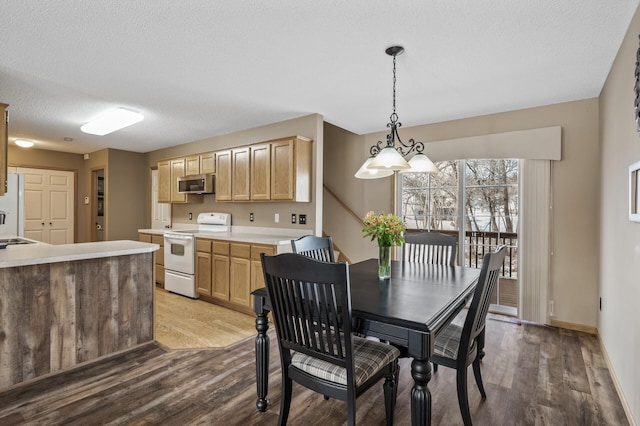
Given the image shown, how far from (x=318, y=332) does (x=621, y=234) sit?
2216 mm

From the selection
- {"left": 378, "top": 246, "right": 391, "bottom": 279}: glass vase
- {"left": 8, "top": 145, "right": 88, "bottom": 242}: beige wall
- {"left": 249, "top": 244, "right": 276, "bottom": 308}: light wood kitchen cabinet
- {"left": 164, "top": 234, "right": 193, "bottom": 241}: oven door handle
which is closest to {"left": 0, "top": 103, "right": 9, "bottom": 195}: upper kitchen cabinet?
{"left": 164, "top": 234, "right": 193, "bottom": 241}: oven door handle

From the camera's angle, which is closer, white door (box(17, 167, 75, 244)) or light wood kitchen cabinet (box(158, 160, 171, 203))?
light wood kitchen cabinet (box(158, 160, 171, 203))

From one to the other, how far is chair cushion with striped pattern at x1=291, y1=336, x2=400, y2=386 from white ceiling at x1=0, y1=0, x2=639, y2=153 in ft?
6.18

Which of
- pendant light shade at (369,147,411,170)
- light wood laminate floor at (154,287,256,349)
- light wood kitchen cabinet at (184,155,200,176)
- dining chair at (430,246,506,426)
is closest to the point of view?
dining chair at (430,246,506,426)

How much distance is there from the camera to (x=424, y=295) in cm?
180

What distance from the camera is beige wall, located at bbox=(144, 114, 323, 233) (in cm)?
397

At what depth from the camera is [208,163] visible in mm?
5027

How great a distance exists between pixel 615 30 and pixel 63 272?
13.3 ft

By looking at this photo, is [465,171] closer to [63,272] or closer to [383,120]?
[383,120]

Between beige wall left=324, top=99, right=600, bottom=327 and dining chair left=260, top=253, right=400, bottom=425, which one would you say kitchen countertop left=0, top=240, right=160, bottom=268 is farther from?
beige wall left=324, top=99, right=600, bottom=327

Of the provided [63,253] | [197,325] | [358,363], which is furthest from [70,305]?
[358,363]

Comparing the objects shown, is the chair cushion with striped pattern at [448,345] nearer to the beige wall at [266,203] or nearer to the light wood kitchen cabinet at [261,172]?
the beige wall at [266,203]

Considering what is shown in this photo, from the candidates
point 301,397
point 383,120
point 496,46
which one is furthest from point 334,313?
point 383,120

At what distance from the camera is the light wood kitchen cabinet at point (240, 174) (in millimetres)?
4418
